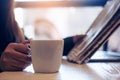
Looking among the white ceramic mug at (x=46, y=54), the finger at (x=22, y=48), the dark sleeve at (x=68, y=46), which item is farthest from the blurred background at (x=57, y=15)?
the white ceramic mug at (x=46, y=54)

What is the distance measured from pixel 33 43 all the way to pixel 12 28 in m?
0.52

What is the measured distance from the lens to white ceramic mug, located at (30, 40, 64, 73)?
61 cm

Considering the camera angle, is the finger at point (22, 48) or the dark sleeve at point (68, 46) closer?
the finger at point (22, 48)

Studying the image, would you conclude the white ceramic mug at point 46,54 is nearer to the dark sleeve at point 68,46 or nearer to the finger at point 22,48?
the finger at point 22,48

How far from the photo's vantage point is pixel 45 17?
1822 mm

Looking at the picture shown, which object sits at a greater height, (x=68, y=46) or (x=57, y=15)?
(x=57, y=15)

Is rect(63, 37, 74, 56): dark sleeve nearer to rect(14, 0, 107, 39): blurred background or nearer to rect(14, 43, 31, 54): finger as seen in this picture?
rect(14, 43, 31, 54): finger

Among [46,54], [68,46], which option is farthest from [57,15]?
[46,54]

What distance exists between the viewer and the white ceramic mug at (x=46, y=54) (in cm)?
61

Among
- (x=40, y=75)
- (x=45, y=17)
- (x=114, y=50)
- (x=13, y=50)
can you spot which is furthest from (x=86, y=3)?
(x=40, y=75)

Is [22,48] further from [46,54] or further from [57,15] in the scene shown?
[57,15]

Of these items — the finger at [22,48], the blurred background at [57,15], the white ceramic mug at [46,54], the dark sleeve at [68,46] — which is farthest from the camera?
the blurred background at [57,15]

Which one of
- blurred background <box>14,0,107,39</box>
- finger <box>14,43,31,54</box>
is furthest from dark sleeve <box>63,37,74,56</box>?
blurred background <box>14,0,107,39</box>

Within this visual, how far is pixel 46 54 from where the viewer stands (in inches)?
24.2
